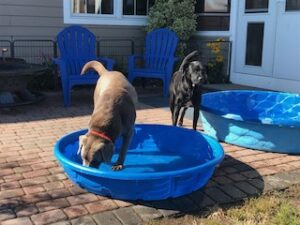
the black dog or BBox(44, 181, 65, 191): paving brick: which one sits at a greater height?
the black dog

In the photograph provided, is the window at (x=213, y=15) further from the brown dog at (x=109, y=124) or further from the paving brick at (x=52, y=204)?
the paving brick at (x=52, y=204)

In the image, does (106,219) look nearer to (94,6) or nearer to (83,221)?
(83,221)

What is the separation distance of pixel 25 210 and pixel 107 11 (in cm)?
690

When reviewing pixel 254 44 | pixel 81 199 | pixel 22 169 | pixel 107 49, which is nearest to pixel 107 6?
pixel 107 49

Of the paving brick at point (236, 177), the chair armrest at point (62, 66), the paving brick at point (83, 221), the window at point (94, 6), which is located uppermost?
the window at point (94, 6)

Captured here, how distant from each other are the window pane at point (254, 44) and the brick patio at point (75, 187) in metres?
4.13

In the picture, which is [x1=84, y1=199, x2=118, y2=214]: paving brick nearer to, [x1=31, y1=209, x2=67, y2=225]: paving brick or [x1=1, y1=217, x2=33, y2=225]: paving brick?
[x1=31, y1=209, x2=67, y2=225]: paving brick

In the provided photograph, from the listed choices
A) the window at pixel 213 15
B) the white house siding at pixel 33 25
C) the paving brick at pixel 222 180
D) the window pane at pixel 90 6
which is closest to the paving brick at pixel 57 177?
Result: the paving brick at pixel 222 180

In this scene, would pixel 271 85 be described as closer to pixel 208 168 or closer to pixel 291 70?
pixel 291 70

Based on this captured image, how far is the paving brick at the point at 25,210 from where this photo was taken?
2.98 m

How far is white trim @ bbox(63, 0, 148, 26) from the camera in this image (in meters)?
8.62

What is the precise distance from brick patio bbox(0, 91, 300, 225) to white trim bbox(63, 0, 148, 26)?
12.6ft

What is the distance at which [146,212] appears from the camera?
3.06 metres

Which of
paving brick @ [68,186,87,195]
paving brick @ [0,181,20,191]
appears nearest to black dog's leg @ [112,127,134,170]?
paving brick @ [68,186,87,195]
